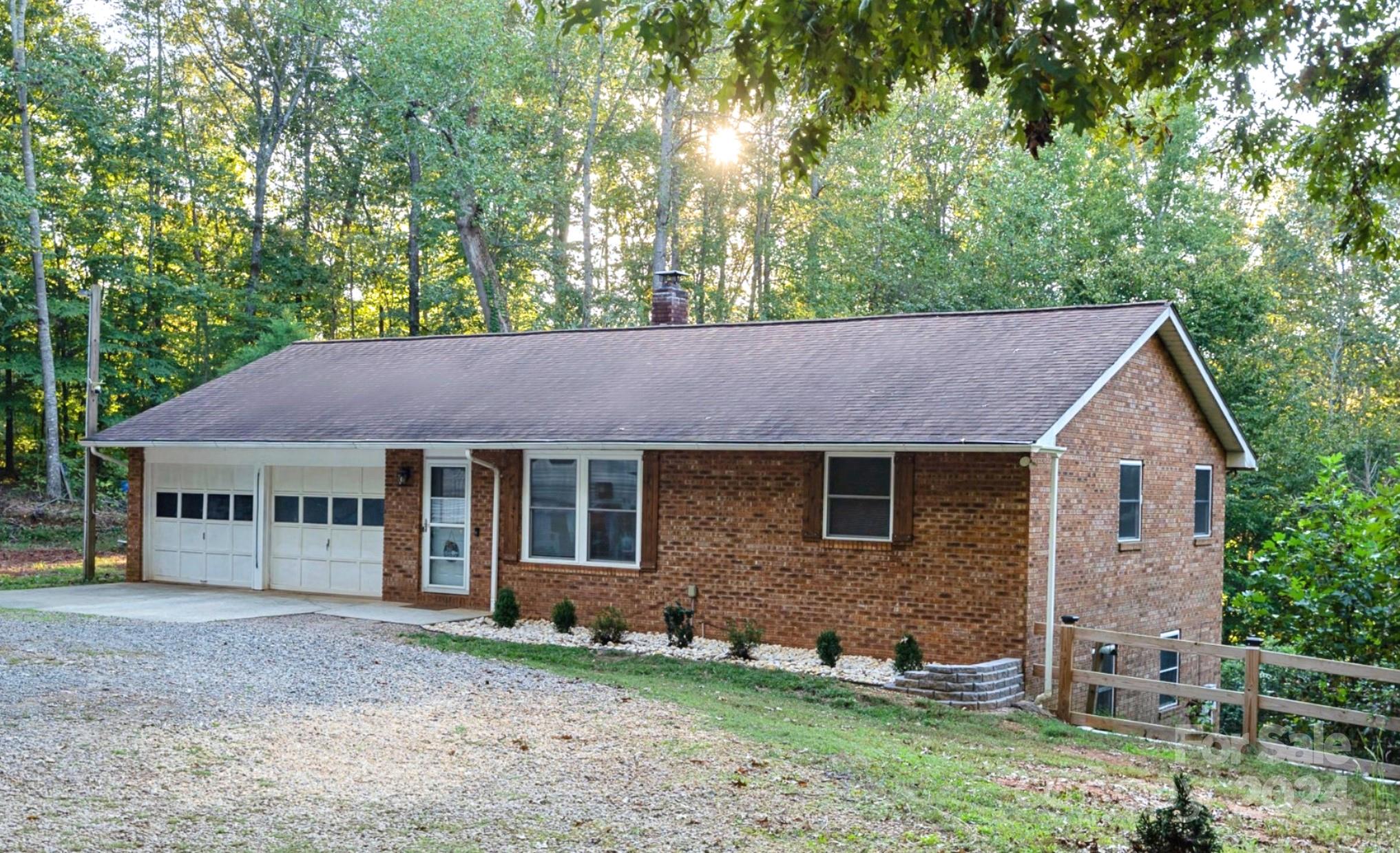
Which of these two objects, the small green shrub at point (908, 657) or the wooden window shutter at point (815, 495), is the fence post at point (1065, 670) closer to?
the small green shrub at point (908, 657)

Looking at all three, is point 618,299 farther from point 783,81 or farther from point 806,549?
point 783,81

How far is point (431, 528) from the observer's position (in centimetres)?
1853

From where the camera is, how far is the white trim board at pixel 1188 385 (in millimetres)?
14477

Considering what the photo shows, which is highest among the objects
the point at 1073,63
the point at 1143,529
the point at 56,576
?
the point at 1073,63

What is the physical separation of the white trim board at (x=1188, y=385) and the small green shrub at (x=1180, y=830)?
23.3 ft

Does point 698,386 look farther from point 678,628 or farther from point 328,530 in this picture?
point 328,530

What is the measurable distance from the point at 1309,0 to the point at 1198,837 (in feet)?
17.4

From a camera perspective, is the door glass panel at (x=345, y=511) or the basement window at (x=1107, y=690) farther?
the door glass panel at (x=345, y=511)

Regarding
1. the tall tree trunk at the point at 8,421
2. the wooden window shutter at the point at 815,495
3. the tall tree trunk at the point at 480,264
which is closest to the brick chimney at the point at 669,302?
the wooden window shutter at the point at 815,495

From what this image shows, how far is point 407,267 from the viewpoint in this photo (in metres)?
40.4

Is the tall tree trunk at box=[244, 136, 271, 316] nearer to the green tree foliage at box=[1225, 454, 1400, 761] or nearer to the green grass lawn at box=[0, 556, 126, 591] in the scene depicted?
the green grass lawn at box=[0, 556, 126, 591]

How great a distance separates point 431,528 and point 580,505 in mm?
2626

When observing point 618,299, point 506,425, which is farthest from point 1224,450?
point 618,299

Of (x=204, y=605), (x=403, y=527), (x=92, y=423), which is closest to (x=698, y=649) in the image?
(x=403, y=527)
